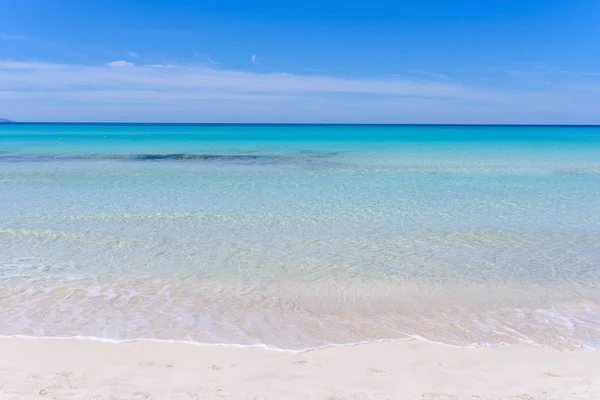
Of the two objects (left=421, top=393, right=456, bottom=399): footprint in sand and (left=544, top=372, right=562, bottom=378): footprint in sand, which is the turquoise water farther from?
(left=421, top=393, right=456, bottom=399): footprint in sand

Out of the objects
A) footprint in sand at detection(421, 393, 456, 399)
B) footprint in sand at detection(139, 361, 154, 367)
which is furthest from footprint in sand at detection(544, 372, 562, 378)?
footprint in sand at detection(139, 361, 154, 367)

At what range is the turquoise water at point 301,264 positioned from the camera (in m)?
6.24

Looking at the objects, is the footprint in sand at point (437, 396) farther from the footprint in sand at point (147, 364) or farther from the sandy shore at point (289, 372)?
the footprint in sand at point (147, 364)

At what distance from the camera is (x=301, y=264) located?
8758mm

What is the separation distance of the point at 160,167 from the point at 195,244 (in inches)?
628

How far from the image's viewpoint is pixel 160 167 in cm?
2502

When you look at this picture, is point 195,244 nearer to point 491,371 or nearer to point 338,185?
point 491,371

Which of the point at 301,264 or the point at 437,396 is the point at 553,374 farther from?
the point at 301,264

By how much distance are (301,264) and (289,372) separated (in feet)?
12.6

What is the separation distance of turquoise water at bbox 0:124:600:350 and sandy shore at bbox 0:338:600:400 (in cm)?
35

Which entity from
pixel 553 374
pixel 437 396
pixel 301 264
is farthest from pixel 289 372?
pixel 301 264

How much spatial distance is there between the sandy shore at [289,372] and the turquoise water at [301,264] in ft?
1.15

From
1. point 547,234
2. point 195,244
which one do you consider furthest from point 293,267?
point 547,234

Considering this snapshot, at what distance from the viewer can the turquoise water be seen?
6238 mm
